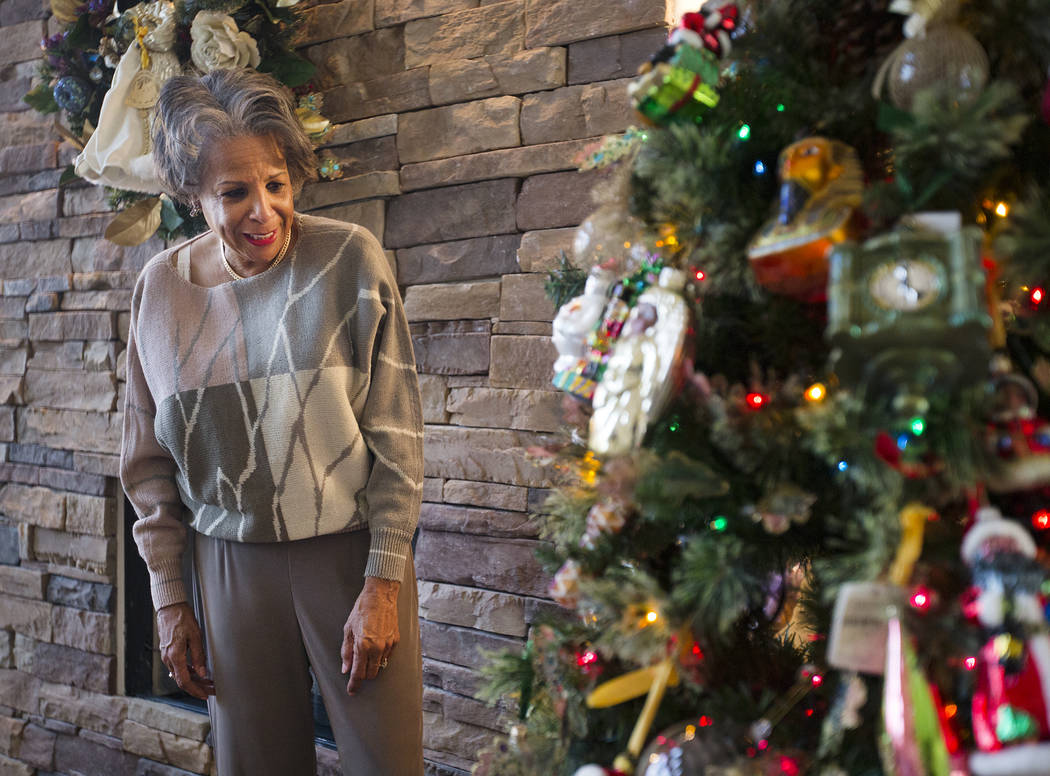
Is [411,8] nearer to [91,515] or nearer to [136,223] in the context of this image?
[136,223]

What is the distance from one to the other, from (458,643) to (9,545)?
1.35 m

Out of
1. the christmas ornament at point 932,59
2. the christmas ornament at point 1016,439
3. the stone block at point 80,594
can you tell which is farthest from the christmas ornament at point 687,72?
the stone block at point 80,594

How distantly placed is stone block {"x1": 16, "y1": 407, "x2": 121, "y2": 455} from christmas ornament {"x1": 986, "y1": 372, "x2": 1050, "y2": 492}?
6.18 ft

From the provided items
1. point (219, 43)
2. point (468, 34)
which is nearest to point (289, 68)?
point (219, 43)

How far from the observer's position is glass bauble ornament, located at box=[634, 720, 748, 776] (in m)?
0.68

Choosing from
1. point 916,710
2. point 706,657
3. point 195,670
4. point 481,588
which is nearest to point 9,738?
point 195,670

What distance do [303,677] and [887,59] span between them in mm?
1099

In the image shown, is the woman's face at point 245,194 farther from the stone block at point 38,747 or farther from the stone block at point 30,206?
the stone block at point 38,747

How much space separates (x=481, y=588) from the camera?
1.60m

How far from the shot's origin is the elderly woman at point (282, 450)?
123cm

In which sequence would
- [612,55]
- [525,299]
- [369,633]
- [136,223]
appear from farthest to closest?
[136,223] → [525,299] → [612,55] → [369,633]

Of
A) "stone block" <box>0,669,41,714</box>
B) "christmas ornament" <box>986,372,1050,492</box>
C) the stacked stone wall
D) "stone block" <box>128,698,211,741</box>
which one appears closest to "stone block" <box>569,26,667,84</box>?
the stacked stone wall

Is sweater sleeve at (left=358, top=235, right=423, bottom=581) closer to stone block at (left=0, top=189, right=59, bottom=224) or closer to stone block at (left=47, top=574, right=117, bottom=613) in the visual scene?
stone block at (left=47, top=574, right=117, bottom=613)

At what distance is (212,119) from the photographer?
1.24 meters
